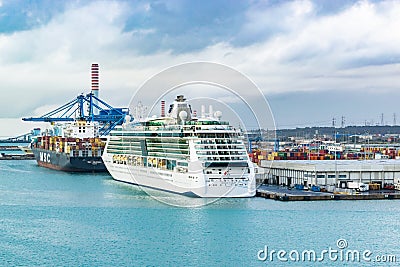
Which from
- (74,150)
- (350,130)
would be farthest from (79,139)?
(350,130)

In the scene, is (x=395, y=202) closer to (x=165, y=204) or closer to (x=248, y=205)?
(x=248, y=205)

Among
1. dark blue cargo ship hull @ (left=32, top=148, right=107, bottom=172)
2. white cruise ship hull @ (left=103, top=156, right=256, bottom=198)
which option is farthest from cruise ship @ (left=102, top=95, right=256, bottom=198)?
dark blue cargo ship hull @ (left=32, top=148, right=107, bottom=172)

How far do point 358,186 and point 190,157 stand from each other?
209 inches

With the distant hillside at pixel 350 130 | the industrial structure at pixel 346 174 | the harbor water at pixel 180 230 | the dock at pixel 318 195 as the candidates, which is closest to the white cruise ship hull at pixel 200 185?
A: the harbor water at pixel 180 230

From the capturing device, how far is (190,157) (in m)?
18.9

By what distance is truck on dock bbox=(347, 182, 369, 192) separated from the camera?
67.5 feet

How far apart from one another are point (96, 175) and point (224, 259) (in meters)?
19.3

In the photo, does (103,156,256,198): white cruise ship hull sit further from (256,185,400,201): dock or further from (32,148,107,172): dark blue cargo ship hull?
(32,148,107,172): dark blue cargo ship hull

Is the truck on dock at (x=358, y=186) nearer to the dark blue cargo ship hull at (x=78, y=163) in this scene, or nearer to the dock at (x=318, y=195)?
the dock at (x=318, y=195)

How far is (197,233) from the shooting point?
14.0m

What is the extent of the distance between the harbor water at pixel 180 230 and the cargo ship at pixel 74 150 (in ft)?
39.5

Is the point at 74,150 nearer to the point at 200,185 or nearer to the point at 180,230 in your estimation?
the point at 200,185

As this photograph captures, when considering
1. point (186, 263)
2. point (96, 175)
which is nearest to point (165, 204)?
point (186, 263)

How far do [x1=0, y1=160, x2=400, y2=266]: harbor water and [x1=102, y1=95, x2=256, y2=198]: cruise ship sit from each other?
0.45m
